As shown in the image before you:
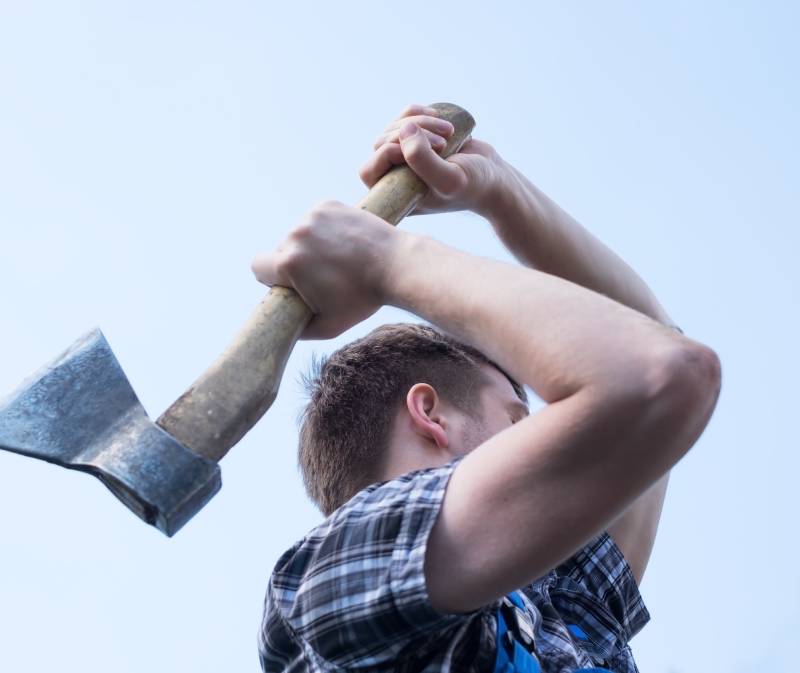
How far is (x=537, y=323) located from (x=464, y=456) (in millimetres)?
428

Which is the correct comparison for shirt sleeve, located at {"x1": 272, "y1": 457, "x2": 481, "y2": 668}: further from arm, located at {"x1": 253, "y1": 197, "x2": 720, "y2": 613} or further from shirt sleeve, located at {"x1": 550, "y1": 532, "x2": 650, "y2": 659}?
shirt sleeve, located at {"x1": 550, "y1": 532, "x2": 650, "y2": 659}

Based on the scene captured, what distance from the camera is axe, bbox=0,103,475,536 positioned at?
7.77 ft

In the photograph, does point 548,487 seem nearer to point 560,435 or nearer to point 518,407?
point 560,435

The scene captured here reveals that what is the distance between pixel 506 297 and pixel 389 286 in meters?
0.31

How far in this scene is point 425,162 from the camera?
10.1ft

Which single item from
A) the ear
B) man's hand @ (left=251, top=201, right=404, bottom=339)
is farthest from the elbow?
the ear

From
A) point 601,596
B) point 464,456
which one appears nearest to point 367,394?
point 464,456

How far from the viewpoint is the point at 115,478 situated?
93.0 inches

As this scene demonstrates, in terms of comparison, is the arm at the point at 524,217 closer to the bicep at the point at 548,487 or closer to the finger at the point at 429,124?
the finger at the point at 429,124

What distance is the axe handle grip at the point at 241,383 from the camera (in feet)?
8.04

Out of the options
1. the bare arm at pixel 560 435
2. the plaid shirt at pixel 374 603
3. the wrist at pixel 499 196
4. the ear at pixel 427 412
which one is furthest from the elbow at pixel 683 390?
the wrist at pixel 499 196

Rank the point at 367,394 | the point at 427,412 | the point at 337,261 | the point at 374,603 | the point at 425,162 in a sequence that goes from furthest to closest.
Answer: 1. the point at 367,394
2. the point at 427,412
3. the point at 425,162
4. the point at 337,261
5. the point at 374,603

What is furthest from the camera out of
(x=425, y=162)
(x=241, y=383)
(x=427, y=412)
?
(x=427, y=412)

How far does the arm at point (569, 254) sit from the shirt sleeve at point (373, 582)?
45.2 inches
